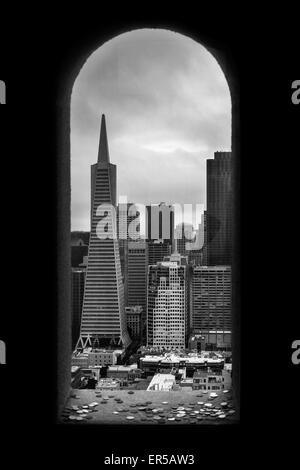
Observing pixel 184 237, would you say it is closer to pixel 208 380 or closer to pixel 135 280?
pixel 135 280

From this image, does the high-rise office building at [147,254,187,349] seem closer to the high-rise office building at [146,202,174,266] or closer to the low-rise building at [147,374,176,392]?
the high-rise office building at [146,202,174,266]

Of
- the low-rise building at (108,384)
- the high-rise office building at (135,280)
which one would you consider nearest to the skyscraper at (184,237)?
the high-rise office building at (135,280)

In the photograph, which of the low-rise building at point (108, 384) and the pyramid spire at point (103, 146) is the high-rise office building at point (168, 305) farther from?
the pyramid spire at point (103, 146)

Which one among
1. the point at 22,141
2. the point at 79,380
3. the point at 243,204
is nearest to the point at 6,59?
the point at 22,141

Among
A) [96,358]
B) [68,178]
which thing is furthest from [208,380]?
[68,178]

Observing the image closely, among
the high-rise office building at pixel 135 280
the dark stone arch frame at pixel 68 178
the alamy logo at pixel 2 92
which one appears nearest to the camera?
the alamy logo at pixel 2 92

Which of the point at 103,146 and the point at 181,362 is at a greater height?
the point at 103,146

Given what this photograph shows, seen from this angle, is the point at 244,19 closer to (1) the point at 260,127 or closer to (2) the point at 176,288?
(1) the point at 260,127
